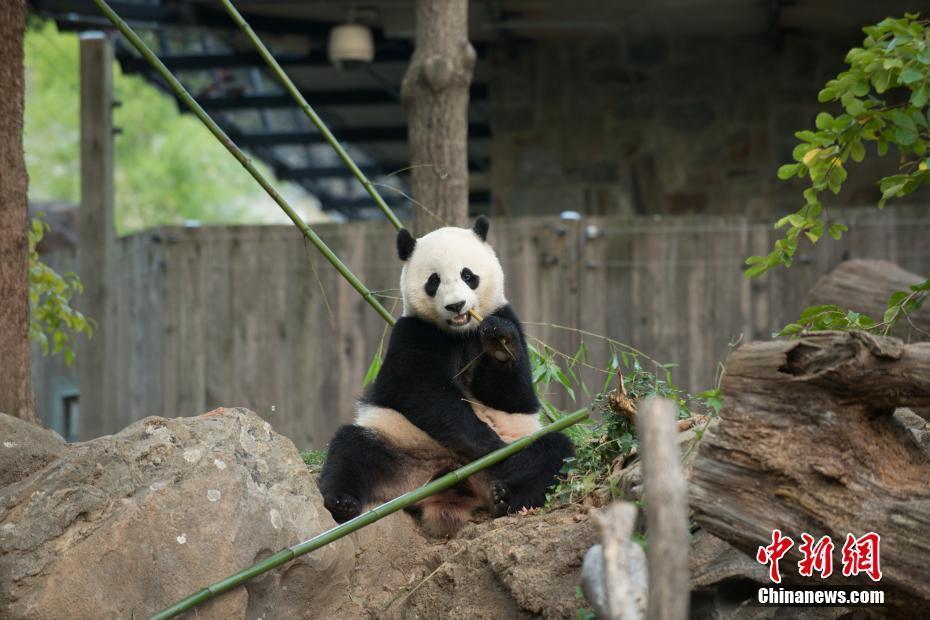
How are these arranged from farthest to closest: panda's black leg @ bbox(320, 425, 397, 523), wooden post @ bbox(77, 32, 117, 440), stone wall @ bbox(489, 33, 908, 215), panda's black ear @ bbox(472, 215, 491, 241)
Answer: stone wall @ bbox(489, 33, 908, 215) → wooden post @ bbox(77, 32, 117, 440) → panda's black ear @ bbox(472, 215, 491, 241) → panda's black leg @ bbox(320, 425, 397, 523)

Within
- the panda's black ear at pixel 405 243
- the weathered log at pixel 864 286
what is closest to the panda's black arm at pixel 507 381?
the panda's black ear at pixel 405 243

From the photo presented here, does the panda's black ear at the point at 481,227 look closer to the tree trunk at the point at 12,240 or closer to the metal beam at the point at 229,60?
the tree trunk at the point at 12,240

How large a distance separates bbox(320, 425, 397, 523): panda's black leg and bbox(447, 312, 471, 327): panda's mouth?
0.55 meters

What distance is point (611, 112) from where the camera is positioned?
1080 cm

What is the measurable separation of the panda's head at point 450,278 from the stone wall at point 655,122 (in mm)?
5900

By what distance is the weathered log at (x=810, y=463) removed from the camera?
3.29m

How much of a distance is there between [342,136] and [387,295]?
19.3 feet

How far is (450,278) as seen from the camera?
4.78 metres

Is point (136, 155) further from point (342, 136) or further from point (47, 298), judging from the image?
point (47, 298)

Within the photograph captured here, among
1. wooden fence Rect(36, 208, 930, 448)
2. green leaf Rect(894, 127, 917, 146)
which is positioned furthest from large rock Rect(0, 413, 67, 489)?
wooden fence Rect(36, 208, 930, 448)

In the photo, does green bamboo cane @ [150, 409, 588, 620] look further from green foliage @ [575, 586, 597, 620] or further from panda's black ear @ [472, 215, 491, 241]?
panda's black ear @ [472, 215, 491, 241]

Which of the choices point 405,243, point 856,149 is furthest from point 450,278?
point 856,149

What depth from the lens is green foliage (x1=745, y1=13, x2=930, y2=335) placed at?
402 cm

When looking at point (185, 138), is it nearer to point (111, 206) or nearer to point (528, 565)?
point (111, 206)
